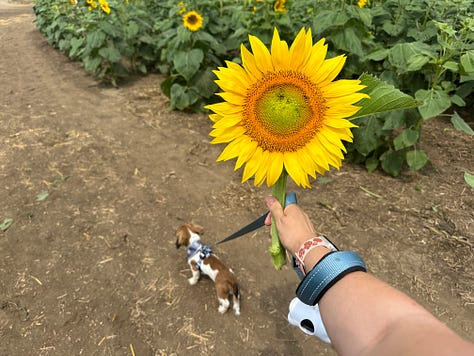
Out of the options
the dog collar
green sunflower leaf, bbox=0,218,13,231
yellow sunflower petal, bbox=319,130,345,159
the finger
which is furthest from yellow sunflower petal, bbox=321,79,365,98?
green sunflower leaf, bbox=0,218,13,231

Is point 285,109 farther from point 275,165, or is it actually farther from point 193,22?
point 193,22

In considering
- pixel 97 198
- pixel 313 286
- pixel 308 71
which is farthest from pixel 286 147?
pixel 97 198

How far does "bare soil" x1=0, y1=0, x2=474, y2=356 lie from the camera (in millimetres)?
2662

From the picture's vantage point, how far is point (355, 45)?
3662 millimetres

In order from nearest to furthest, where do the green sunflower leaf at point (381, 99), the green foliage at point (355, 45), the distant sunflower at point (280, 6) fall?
the green sunflower leaf at point (381, 99) → the green foliage at point (355, 45) → the distant sunflower at point (280, 6)

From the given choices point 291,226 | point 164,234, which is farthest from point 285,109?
point 164,234

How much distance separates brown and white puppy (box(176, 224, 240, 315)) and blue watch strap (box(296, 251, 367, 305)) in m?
1.65

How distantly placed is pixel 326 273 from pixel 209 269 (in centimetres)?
181

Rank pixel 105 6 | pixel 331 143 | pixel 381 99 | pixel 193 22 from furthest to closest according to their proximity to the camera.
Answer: pixel 105 6 → pixel 193 22 → pixel 331 143 → pixel 381 99

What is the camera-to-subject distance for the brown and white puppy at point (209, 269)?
105 inches

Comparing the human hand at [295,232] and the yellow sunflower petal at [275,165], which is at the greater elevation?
the yellow sunflower petal at [275,165]

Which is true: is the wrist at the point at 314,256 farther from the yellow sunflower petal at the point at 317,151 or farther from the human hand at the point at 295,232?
the yellow sunflower petal at the point at 317,151

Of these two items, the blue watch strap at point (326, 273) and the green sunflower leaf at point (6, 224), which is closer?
the blue watch strap at point (326, 273)

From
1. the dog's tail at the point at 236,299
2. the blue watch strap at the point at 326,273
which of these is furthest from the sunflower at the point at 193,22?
the blue watch strap at the point at 326,273
